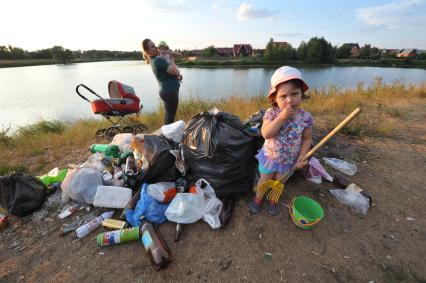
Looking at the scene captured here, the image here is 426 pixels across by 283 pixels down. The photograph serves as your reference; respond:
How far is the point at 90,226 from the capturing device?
180cm

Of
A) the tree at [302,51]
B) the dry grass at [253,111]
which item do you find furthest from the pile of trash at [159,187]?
the tree at [302,51]

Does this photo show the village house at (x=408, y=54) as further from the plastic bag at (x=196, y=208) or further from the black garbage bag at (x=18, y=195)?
the black garbage bag at (x=18, y=195)

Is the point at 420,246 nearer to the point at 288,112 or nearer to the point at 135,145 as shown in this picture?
the point at 288,112

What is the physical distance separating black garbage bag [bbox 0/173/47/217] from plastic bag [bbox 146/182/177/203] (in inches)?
Result: 43.2

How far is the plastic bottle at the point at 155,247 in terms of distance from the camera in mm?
1457

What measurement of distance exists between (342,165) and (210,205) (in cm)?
170

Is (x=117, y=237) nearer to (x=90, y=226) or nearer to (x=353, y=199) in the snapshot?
(x=90, y=226)

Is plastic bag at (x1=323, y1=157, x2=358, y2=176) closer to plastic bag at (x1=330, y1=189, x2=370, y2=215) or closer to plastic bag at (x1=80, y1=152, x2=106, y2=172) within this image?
plastic bag at (x1=330, y1=189, x2=370, y2=215)

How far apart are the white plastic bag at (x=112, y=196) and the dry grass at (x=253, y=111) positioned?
1895 millimetres

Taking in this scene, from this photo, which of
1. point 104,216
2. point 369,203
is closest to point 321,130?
point 369,203

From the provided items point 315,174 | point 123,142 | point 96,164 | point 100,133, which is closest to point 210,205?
point 315,174

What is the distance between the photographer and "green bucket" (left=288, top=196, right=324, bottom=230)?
5.45 feet

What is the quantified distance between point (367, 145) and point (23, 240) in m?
4.15

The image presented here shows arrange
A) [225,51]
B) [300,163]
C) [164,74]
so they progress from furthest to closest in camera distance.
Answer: [225,51]
[164,74]
[300,163]
